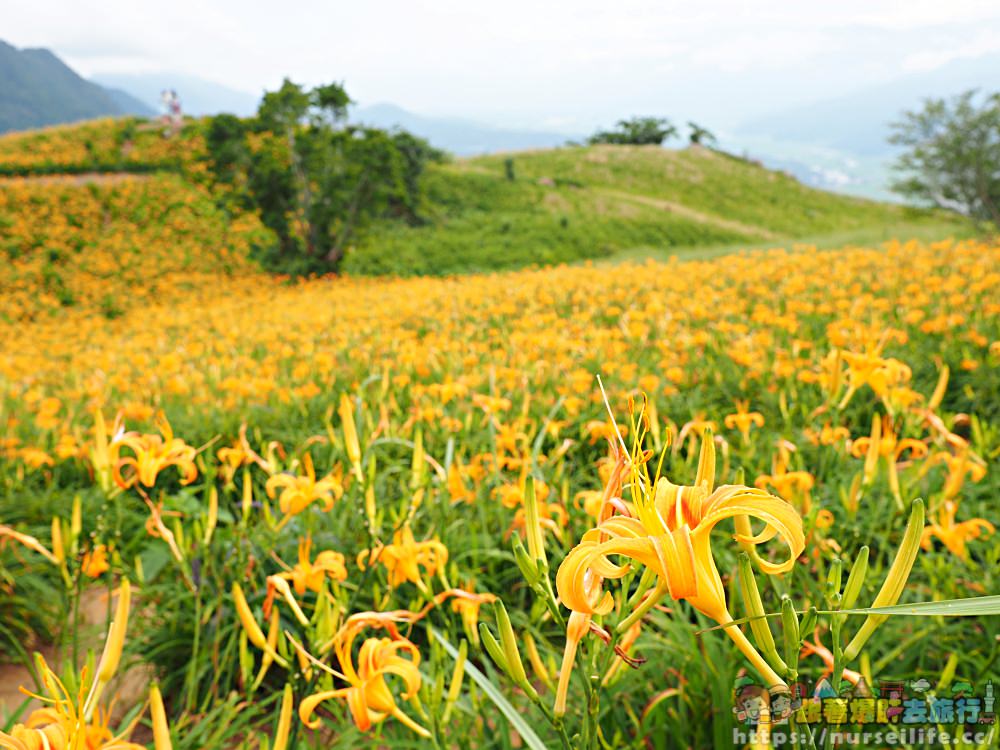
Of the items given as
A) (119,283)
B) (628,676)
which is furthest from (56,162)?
(628,676)

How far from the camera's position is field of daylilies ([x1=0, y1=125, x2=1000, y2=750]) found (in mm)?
638

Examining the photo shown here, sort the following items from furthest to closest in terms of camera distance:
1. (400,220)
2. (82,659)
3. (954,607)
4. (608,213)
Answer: (608,213)
(400,220)
(82,659)
(954,607)

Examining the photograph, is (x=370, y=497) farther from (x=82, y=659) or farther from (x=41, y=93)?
(x=41, y=93)

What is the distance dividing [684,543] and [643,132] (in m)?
33.5

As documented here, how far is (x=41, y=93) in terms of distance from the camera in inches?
4392

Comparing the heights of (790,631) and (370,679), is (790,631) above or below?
above

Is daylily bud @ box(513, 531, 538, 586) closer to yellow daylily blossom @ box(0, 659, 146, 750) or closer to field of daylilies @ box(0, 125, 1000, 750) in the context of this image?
field of daylilies @ box(0, 125, 1000, 750)

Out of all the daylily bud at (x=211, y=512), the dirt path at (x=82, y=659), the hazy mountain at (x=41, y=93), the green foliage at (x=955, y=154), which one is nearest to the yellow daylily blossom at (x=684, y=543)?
the daylily bud at (x=211, y=512)

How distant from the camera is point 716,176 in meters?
21.0

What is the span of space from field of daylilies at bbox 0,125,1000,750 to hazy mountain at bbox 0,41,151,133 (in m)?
119

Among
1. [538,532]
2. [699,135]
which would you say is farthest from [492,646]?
[699,135]

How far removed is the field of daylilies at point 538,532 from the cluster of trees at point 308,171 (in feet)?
24.9

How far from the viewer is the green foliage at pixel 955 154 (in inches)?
426

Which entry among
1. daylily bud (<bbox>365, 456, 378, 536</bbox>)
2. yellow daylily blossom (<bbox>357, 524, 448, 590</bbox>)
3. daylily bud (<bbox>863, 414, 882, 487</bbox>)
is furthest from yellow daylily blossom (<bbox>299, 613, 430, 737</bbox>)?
daylily bud (<bbox>863, 414, 882, 487</bbox>)
